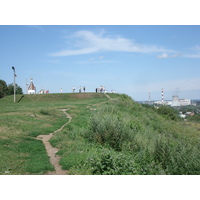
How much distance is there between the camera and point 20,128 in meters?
11.0

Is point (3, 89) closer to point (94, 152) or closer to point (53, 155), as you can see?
point (53, 155)

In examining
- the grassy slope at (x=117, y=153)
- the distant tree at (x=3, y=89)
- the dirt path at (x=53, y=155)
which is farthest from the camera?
the distant tree at (x=3, y=89)

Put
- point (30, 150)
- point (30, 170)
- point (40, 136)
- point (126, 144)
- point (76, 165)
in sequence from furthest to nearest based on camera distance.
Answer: point (40, 136)
point (126, 144)
point (30, 150)
point (76, 165)
point (30, 170)

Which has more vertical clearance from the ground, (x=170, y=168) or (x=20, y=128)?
(x=20, y=128)

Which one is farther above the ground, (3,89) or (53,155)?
(3,89)

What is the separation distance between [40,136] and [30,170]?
4.52m

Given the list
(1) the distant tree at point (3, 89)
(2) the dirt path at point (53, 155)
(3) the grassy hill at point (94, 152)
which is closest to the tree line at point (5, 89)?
(1) the distant tree at point (3, 89)

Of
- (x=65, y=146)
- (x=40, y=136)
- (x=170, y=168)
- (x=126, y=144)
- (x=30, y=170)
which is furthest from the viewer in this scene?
(x=40, y=136)

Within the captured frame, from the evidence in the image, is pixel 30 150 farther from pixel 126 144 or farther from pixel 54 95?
pixel 54 95

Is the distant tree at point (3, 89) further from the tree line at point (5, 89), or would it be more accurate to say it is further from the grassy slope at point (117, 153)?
the grassy slope at point (117, 153)

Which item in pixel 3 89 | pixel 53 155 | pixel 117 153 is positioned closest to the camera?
pixel 53 155

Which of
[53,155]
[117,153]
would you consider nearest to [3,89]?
[53,155]

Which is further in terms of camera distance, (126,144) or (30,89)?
(30,89)

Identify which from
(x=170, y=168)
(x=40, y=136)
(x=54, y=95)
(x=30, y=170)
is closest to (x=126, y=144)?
(x=170, y=168)
